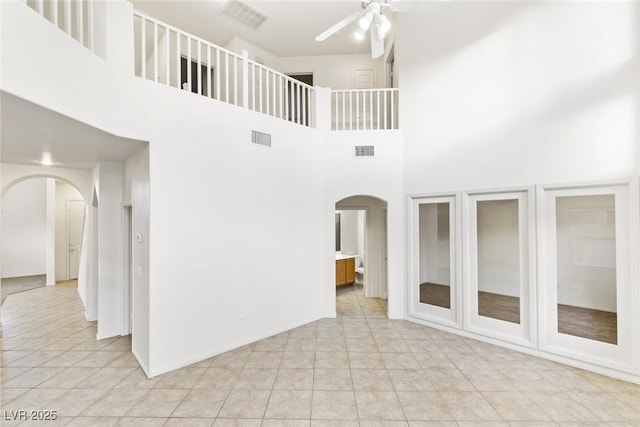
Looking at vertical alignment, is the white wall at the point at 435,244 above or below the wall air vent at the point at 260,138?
below

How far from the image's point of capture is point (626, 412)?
8.70 feet

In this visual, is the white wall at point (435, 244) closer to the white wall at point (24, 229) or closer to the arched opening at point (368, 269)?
the arched opening at point (368, 269)

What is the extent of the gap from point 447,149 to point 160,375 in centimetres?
522

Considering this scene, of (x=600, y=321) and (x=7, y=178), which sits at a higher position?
(x=7, y=178)

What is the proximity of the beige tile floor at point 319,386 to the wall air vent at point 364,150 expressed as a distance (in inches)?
126

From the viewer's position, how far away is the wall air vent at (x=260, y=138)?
4.32 metres

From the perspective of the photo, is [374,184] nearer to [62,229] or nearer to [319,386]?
[319,386]

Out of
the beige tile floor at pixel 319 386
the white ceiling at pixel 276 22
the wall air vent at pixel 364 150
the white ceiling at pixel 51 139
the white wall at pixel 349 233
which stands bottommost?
the beige tile floor at pixel 319 386

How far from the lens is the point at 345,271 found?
7762 mm

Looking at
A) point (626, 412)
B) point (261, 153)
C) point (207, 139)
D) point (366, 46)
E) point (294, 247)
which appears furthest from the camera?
point (366, 46)

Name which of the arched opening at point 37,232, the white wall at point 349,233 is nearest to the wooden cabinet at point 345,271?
the white wall at point 349,233

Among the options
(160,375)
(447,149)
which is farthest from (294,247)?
(447,149)

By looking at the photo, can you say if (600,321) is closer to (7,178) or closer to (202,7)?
(202,7)

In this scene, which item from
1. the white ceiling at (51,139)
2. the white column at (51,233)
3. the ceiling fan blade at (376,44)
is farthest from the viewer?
the white column at (51,233)
